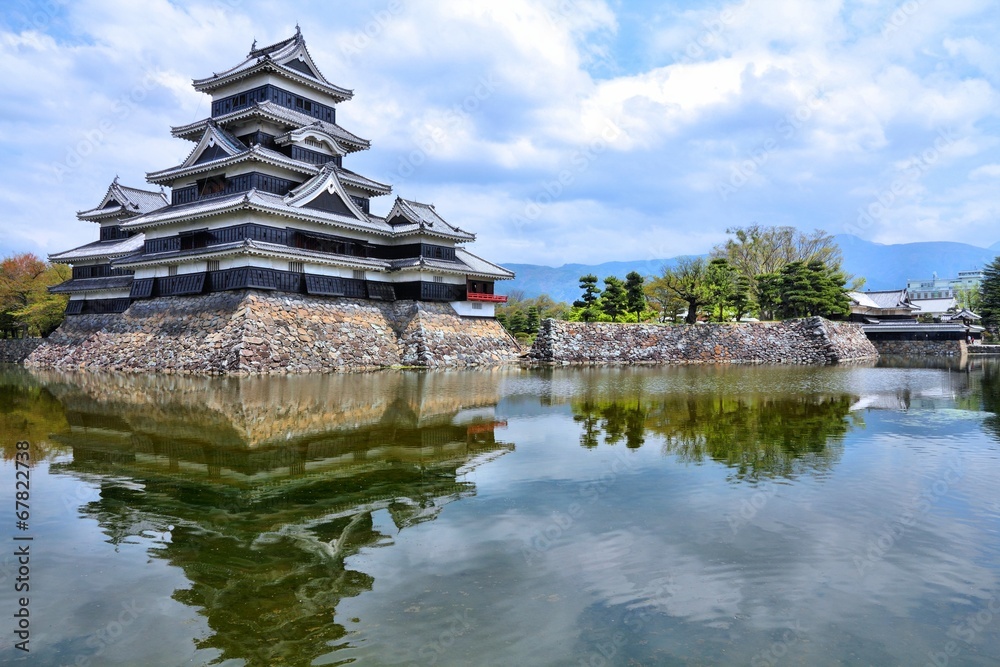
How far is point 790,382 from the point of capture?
23891mm

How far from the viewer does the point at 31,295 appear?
43406 millimetres

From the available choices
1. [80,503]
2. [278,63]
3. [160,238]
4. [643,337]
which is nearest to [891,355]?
[643,337]

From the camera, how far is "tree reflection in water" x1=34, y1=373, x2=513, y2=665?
4.77 m

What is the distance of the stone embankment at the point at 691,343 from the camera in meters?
36.4

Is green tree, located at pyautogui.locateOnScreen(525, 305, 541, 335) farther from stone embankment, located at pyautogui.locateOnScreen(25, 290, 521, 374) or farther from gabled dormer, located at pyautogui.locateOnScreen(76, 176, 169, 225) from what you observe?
gabled dormer, located at pyautogui.locateOnScreen(76, 176, 169, 225)

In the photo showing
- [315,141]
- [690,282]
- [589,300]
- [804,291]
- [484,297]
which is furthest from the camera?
[804,291]

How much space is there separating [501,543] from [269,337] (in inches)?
894

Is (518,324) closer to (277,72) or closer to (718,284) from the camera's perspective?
(718,284)

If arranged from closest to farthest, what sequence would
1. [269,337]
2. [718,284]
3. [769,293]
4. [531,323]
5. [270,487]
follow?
1. [270,487]
2. [269,337]
3. [718,284]
4. [769,293]
5. [531,323]

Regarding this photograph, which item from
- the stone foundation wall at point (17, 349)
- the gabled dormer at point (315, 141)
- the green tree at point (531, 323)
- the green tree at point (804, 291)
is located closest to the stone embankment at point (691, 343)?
the green tree at point (804, 291)

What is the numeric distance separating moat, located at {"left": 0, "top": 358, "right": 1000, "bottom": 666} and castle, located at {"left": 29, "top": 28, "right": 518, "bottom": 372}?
15.8 m
